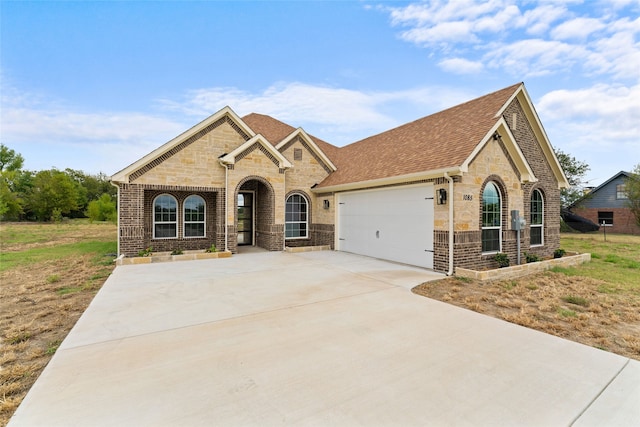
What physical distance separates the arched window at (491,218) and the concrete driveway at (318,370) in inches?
193

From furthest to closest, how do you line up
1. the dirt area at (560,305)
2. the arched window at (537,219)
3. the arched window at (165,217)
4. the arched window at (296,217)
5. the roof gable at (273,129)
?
the roof gable at (273,129), the arched window at (296,217), the arched window at (165,217), the arched window at (537,219), the dirt area at (560,305)

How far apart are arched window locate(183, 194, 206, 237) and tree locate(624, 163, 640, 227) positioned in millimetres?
35305

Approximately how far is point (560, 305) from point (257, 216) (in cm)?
1230

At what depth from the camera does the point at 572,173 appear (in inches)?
1131

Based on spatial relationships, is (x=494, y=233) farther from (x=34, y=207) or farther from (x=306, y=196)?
(x=34, y=207)

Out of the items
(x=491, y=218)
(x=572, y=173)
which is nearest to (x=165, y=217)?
(x=491, y=218)

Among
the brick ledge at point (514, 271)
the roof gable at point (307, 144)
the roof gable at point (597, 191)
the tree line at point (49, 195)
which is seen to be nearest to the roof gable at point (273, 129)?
the roof gable at point (307, 144)

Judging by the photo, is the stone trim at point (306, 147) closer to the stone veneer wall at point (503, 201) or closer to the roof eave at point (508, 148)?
the stone veneer wall at point (503, 201)

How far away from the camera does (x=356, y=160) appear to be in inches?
581

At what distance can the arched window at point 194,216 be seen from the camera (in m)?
12.9

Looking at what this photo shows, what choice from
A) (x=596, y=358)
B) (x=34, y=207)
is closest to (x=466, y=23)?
(x=596, y=358)

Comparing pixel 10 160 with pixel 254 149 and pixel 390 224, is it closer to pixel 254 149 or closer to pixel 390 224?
pixel 254 149

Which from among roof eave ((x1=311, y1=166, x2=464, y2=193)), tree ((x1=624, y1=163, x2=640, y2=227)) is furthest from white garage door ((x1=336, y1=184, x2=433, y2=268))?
tree ((x1=624, y1=163, x2=640, y2=227))

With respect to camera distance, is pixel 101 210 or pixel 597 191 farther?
pixel 101 210
